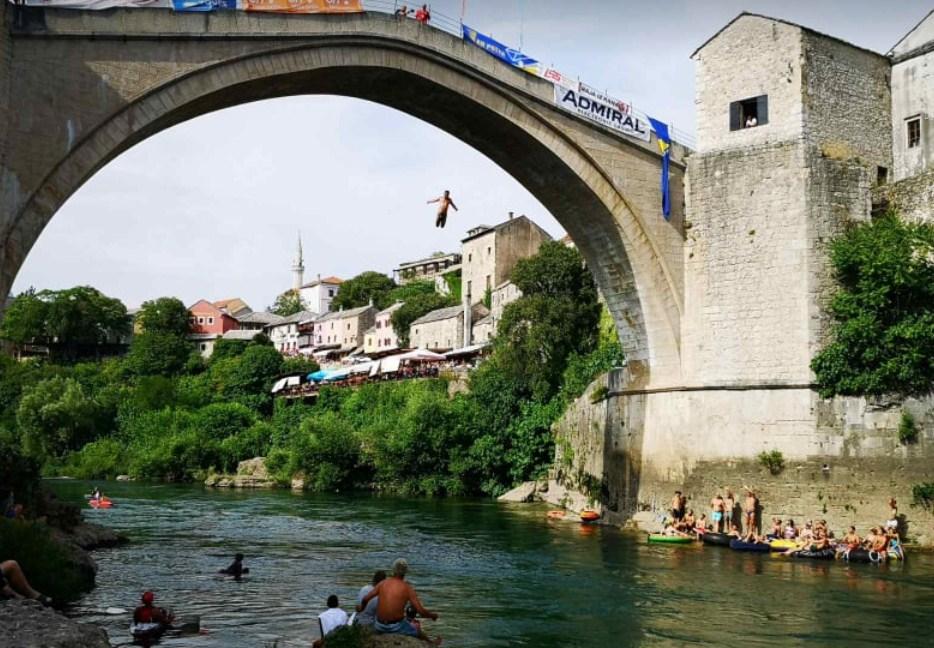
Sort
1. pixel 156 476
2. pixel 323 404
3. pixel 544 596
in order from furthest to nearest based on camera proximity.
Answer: pixel 323 404 → pixel 156 476 → pixel 544 596

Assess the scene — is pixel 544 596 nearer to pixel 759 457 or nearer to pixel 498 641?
pixel 498 641

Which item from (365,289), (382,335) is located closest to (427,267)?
(365,289)

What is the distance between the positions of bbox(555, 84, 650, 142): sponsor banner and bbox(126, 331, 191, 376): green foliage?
189 ft

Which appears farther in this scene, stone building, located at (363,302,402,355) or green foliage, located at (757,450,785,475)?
stone building, located at (363,302,402,355)

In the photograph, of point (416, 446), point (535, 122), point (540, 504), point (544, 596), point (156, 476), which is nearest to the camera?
point (544, 596)

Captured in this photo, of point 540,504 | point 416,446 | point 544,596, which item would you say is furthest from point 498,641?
point 416,446

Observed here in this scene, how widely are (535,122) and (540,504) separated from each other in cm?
1409

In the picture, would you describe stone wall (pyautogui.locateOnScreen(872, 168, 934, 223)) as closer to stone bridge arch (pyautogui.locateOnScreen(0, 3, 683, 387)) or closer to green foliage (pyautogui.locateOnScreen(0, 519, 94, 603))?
stone bridge arch (pyautogui.locateOnScreen(0, 3, 683, 387))

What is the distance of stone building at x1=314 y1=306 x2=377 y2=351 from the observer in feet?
273

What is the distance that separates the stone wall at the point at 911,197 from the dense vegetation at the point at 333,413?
12.3 m

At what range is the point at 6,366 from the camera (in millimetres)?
67750

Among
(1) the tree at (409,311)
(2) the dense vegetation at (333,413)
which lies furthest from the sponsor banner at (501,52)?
(1) the tree at (409,311)

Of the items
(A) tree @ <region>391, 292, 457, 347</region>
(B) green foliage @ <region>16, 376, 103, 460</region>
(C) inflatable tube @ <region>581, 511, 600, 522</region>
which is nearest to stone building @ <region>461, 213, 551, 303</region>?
(A) tree @ <region>391, 292, 457, 347</region>

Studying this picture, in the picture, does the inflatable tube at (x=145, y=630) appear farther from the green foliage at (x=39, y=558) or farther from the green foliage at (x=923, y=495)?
the green foliage at (x=923, y=495)
